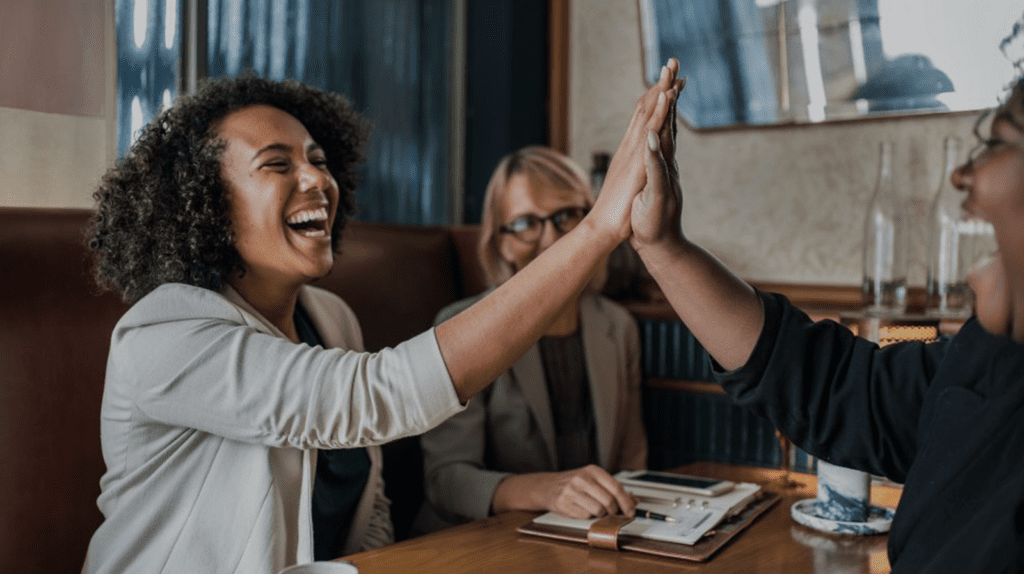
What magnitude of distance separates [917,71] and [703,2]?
2.33ft

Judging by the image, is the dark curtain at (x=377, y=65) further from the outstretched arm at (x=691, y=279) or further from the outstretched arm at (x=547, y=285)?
the outstretched arm at (x=691, y=279)

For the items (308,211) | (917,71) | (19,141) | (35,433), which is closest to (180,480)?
(35,433)

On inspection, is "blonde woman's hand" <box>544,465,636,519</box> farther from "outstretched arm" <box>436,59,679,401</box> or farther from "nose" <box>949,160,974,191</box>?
"nose" <box>949,160,974,191</box>

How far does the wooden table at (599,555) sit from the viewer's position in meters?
1.18

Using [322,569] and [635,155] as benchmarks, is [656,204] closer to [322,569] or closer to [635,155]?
[635,155]

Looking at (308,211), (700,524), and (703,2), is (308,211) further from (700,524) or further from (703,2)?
(703,2)

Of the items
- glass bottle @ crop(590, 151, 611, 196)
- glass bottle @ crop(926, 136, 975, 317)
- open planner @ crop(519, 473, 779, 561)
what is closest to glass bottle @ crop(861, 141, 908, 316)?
glass bottle @ crop(926, 136, 975, 317)

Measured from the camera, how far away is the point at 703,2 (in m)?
2.88

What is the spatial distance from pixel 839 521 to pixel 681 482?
28 cm

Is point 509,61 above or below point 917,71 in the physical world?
above

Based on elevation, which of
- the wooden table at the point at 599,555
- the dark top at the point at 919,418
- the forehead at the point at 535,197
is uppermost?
the forehead at the point at 535,197

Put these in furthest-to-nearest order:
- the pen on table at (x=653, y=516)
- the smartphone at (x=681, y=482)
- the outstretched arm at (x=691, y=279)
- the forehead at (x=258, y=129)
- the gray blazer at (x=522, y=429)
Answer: the gray blazer at (x=522, y=429)
the forehead at (x=258, y=129)
the smartphone at (x=681, y=482)
the pen on table at (x=653, y=516)
the outstretched arm at (x=691, y=279)

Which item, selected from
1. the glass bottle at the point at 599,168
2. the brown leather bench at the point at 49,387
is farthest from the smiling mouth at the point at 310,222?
the glass bottle at the point at 599,168

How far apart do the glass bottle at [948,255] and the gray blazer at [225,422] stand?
1.60m
